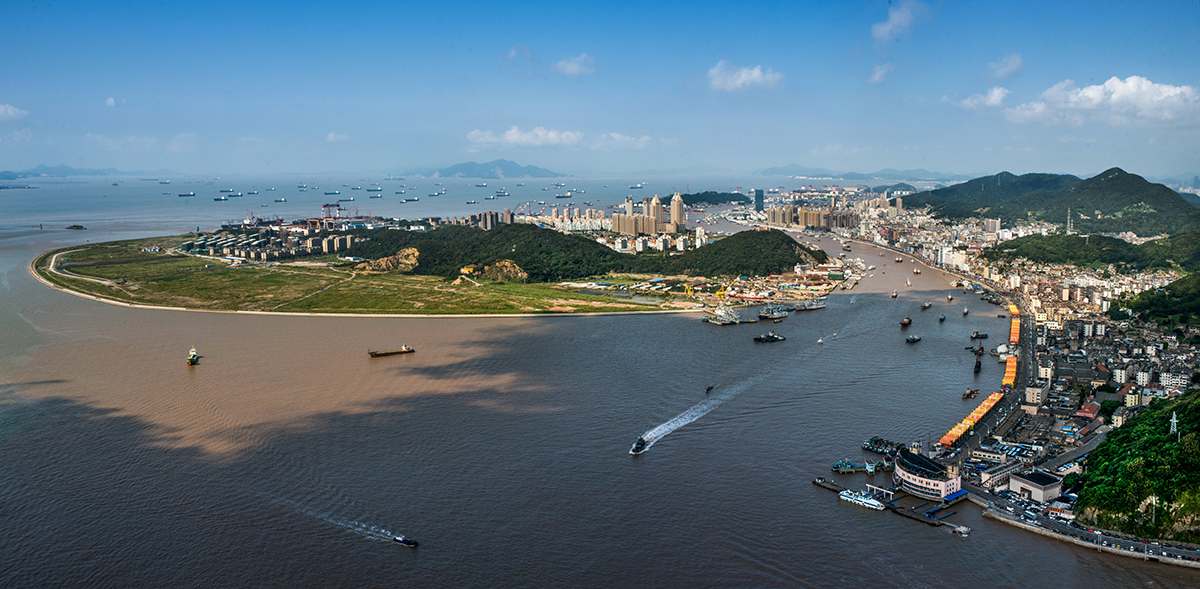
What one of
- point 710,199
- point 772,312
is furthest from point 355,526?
point 710,199

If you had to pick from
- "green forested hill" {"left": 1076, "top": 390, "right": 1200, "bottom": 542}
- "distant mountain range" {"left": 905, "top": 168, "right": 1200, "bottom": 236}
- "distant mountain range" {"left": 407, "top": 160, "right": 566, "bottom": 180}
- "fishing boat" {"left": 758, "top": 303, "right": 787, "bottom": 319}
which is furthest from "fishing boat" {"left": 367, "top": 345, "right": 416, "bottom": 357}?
"distant mountain range" {"left": 407, "top": 160, "right": 566, "bottom": 180}

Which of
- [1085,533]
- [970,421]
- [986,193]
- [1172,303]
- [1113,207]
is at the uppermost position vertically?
[986,193]

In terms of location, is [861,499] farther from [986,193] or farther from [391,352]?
[986,193]

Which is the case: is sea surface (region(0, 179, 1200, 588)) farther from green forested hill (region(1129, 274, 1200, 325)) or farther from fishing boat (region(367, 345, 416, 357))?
green forested hill (region(1129, 274, 1200, 325))

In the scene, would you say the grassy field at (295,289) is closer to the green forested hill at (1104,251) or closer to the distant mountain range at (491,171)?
the green forested hill at (1104,251)

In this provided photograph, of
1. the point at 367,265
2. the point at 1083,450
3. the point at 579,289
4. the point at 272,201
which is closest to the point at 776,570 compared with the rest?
the point at 1083,450

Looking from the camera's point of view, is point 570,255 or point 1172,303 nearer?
point 1172,303

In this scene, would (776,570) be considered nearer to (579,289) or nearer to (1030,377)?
(1030,377)
